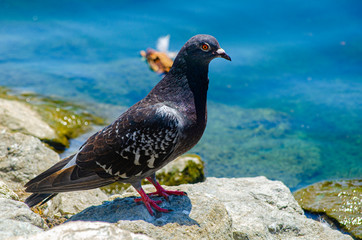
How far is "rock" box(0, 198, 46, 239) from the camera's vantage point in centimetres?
366

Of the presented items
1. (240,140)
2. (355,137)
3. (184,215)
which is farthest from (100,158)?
(355,137)

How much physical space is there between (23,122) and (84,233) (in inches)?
211

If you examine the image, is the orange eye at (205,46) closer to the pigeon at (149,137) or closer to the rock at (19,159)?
the pigeon at (149,137)

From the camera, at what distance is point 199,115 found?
4.82 metres

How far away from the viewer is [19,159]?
623cm

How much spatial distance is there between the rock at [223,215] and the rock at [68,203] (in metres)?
0.83

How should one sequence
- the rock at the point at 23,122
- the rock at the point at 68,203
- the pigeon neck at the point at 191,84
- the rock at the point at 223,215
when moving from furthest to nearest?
the rock at the point at 23,122
the rock at the point at 68,203
the pigeon neck at the point at 191,84
the rock at the point at 223,215

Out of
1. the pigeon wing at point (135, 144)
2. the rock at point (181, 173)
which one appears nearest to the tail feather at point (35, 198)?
the pigeon wing at point (135, 144)

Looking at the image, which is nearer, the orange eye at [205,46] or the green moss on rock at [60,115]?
the orange eye at [205,46]

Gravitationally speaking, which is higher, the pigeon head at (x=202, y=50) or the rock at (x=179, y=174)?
the pigeon head at (x=202, y=50)

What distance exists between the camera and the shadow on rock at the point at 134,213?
4566 mm

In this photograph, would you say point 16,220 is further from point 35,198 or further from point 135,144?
point 135,144

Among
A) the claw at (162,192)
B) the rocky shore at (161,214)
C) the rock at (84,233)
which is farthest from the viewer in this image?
the claw at (162,192)

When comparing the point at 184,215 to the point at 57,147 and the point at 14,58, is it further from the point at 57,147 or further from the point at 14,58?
the point at 14,58
